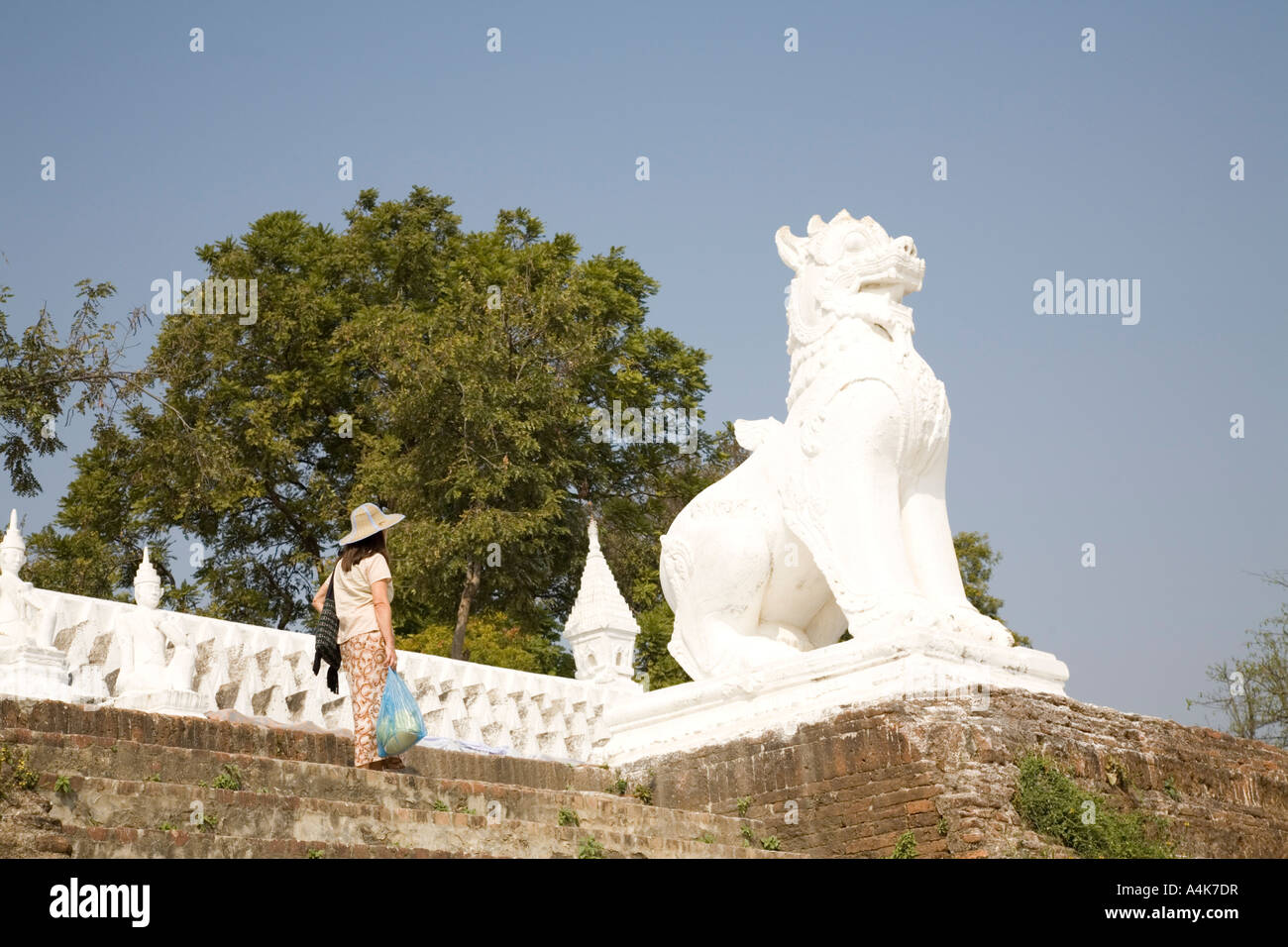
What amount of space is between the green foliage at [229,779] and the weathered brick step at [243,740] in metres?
0.36

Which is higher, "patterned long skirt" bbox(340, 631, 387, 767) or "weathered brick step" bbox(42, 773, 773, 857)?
"patterned long skirt" bbox(340, 631, 387, 767)

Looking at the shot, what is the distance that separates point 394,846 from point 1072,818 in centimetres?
383

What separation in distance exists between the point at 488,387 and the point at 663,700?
15.8 m

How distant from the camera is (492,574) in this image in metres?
26.6

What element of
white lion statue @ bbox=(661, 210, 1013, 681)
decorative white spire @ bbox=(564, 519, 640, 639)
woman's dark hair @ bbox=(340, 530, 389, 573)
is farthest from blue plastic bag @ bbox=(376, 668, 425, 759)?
decorative white spire @ bbox=(564, 519, 640, 639)

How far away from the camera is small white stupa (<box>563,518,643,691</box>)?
15844 mm

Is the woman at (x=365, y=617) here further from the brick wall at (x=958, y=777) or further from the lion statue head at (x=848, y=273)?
the lion statue head at (x=848, y=273)

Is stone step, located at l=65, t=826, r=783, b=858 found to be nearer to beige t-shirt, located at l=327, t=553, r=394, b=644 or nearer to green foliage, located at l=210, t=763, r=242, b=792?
green foliage, located at l=210, t=763, r=242, b=792

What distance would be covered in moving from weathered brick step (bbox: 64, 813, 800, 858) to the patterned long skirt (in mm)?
1168

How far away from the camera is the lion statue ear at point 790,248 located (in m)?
11.3

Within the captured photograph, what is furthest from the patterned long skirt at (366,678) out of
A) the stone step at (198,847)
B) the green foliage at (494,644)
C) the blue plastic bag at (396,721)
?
the green foliage at (494,644)

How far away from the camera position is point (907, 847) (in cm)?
894

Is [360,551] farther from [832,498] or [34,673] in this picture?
[832,498]

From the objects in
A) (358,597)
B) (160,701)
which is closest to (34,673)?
(160,701)
